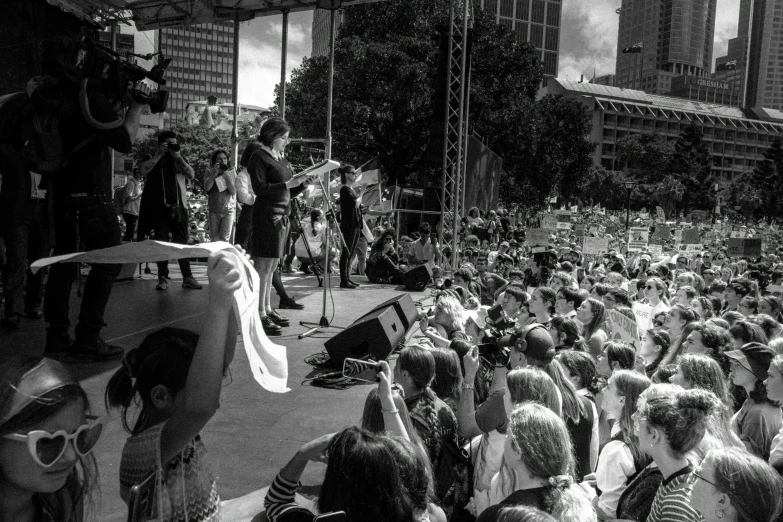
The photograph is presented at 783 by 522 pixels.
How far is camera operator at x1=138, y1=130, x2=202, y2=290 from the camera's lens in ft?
26.2

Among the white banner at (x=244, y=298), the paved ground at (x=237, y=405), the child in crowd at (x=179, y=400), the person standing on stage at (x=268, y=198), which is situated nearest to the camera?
the child in crowd at (x=179, y=400)

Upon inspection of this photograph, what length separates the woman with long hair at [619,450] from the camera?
10.6ft

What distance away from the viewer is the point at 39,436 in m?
1.53

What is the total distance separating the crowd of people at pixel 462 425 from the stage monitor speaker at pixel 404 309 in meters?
0.20

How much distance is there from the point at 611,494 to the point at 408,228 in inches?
959

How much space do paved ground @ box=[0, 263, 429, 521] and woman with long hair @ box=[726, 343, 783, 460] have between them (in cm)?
233

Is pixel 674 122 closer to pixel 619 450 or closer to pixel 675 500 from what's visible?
pixel 619 450

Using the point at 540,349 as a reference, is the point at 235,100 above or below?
above

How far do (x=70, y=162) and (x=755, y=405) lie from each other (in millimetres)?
4843

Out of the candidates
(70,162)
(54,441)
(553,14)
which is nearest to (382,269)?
(70,162)

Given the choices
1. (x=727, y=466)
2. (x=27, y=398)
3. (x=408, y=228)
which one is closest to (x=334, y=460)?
(x=27, y=398)

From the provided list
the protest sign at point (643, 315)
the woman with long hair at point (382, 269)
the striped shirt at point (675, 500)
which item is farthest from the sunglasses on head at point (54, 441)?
the woman with long hair at point (382, 269)

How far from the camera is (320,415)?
4.58m

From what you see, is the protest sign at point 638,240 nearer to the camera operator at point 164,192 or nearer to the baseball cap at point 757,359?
the camera operator at point 164,192
